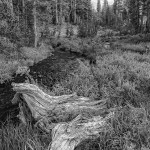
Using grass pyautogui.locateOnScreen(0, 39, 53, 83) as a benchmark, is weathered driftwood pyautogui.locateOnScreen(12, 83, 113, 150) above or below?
below

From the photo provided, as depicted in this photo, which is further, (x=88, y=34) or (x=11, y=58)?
(x=88, y=34)

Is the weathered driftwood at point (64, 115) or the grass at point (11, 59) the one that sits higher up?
the grass at point (11, 59)

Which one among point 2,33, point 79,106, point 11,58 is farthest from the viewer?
point 11,58

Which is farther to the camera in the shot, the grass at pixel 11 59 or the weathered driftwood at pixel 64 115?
the grass at pixel 11 59

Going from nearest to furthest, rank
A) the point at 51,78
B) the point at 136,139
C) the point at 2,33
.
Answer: the point at 136,139 → the point at 51,78 → the point at 2,33

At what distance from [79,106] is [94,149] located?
43.9 inches

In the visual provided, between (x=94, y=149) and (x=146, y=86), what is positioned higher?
(x=146, y=86)

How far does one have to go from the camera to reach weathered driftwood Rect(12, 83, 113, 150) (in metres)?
2.38

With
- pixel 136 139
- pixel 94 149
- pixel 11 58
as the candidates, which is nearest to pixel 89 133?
pixel 94 149

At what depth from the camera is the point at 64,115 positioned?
10.1 ft

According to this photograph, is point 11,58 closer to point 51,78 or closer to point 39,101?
point 51,78

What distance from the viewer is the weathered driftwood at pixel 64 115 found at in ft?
7.80

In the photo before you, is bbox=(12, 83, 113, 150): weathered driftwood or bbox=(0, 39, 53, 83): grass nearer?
bbox=(12, 83, 113, 150): weathered driftwood

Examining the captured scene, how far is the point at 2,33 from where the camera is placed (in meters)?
9.93
